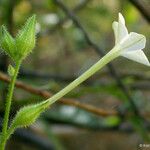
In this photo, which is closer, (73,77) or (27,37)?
(27,37)

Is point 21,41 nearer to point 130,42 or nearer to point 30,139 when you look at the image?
point 130,42

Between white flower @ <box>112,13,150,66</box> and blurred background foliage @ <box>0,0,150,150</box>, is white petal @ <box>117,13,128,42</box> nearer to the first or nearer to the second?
white flower @ <box>112,13,150,66</box>

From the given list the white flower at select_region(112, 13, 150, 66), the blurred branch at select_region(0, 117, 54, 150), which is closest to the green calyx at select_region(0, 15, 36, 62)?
the white flower at select_region(112, 13, 150, 66)

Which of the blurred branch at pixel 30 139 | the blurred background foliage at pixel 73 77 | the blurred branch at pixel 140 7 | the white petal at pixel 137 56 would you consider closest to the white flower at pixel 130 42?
the white petal at pixel 137 56

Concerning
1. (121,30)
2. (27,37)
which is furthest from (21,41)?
(121,30)

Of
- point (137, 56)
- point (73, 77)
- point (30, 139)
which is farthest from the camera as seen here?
point (30, 139)

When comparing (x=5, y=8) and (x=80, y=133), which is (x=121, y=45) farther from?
(x=80, y=133)
